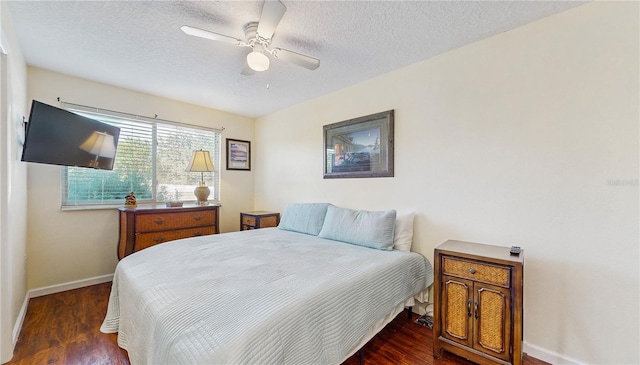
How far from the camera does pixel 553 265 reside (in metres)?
1.76

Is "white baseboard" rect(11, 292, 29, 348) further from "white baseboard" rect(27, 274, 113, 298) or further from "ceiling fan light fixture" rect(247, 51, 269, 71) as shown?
"ceiling fan light fixture" rect(247, 51, 269, 71)

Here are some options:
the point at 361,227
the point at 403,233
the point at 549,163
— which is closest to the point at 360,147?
the point at 361,227

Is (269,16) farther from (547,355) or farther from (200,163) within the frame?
(547,355)

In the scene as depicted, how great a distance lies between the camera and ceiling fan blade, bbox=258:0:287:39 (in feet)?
4.89

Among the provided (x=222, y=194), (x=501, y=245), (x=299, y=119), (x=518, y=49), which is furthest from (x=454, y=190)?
(x=222, y=194)

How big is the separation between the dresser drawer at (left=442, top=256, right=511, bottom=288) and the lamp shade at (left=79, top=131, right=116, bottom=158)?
11.3ft

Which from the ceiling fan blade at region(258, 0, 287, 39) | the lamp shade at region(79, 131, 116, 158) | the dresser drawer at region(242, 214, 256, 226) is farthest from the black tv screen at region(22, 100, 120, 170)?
the ceiling fan blade at region(258, 0, 287, 39)

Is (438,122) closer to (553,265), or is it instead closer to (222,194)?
(553,265)

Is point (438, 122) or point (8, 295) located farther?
point (438, 122)

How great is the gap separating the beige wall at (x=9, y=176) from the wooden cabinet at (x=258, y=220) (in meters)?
2.18

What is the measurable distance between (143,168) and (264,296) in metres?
3.05

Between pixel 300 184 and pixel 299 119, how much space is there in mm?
939

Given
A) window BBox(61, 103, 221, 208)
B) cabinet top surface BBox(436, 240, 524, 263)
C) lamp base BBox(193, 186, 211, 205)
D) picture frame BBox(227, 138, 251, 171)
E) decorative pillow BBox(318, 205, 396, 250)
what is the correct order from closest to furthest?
cabinet top surface BBox(436, 240, 524, 263) → decorative pillow BBox(318, 205, 396, 250) → window BBox(61, 103, 221, 208) → lamp base BBox(193, 186, 211, 205) → picture frame BBox(227, 138, 251, 171)

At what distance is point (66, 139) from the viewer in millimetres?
2383
